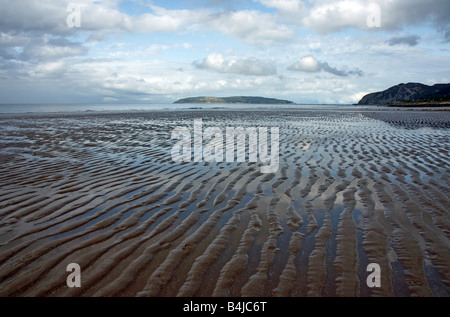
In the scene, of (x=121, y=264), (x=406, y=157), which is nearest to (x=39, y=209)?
(x=121, y=264)

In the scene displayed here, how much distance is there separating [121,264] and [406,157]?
1010cm

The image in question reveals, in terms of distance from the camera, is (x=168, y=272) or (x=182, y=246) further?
(x=182, y=246)

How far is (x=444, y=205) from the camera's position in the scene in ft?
17.8

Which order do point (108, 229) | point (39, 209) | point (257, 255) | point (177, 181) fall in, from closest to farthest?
point (257, 255) → point (108, 229) → point (39, 209) → point (177, 181)

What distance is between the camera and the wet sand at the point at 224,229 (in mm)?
3152

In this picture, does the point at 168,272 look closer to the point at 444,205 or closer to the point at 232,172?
the point at 232,172

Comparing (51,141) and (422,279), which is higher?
(51,141)

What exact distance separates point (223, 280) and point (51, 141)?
13.6 meters

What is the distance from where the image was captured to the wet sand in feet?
10.3

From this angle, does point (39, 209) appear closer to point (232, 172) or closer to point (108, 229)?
point (108, 229)

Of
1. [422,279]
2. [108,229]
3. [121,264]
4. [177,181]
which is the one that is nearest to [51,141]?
[177,181]

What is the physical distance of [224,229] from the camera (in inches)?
177
